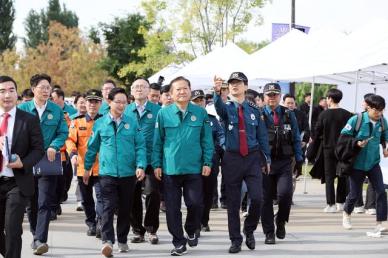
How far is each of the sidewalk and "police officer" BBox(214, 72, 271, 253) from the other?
47cm

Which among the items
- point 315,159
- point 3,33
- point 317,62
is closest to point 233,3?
point 317,62

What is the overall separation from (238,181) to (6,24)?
7835 centimetres

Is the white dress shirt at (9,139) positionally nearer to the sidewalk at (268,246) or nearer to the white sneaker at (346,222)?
the sidewalk at (268,246)

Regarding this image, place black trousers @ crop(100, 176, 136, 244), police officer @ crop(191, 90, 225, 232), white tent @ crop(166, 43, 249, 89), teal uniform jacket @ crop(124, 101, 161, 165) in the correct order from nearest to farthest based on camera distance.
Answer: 1. black trousers @ crop(100, 176, 136, 244)
2. teal uniform jacket @ crop(124, 101, 161, 165)
3. police officer @ crop(191, 90, 225, 232)
4. white tent @ crop(166, 43, 249, 89)

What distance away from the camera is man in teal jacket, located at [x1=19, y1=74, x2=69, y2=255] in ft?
24.5

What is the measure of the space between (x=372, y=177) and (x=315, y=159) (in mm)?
2561

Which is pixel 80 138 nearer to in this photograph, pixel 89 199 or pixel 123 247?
pixel 89 199

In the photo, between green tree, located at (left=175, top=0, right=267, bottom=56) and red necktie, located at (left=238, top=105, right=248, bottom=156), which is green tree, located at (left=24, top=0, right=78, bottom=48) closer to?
green tree, located at (left=175, top=0, right=267, bottom=56)

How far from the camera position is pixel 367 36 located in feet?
41.6

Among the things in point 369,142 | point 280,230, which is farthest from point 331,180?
point 280,230

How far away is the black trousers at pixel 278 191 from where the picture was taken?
26.9ft

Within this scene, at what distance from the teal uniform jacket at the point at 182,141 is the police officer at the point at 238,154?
9.7 inches

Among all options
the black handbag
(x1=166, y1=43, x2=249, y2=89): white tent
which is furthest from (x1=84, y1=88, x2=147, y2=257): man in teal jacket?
(x1=166, y1=43, x2=249, y2=89): white tent

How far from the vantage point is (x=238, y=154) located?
24.8ft
